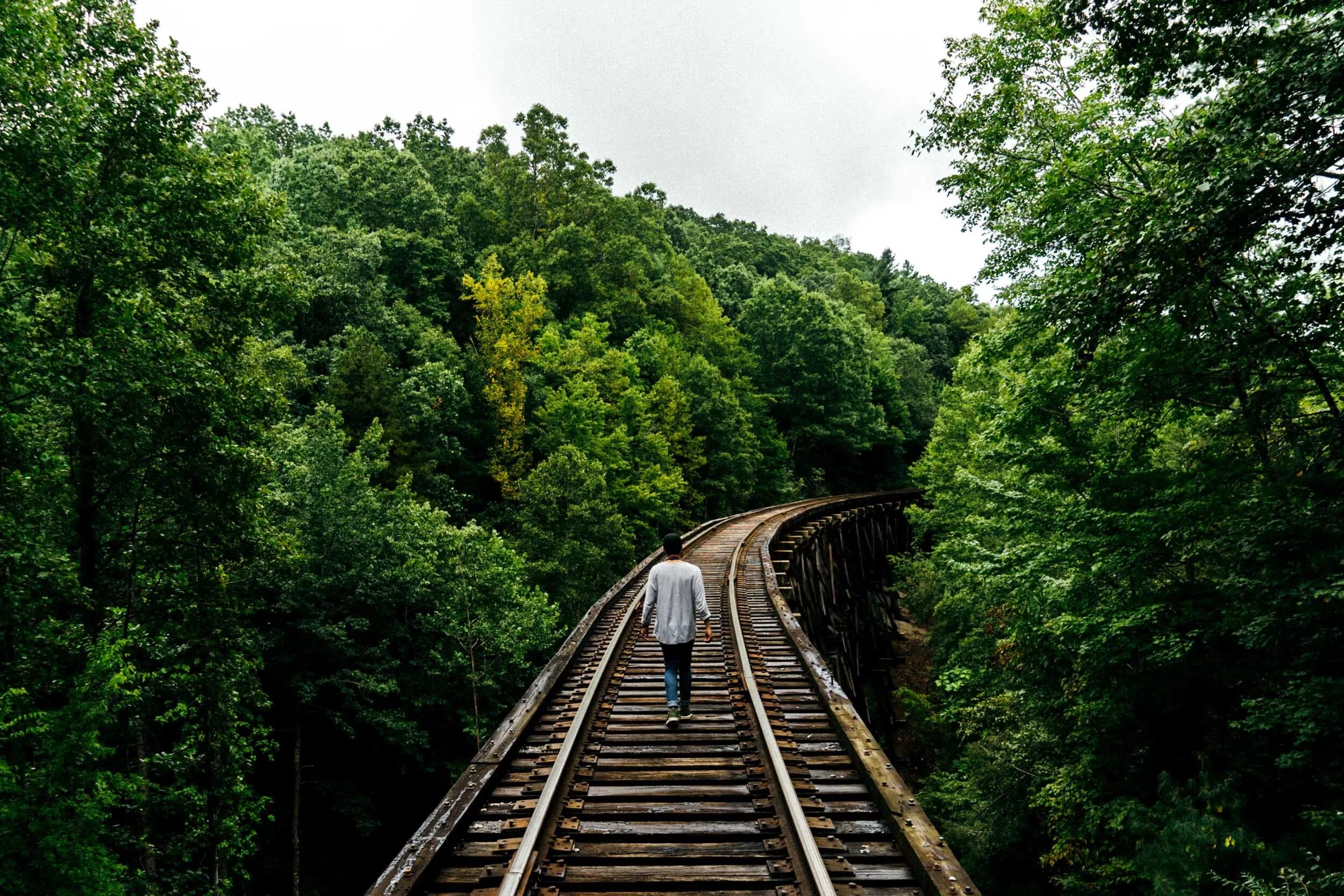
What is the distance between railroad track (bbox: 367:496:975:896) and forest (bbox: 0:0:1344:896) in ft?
7.15

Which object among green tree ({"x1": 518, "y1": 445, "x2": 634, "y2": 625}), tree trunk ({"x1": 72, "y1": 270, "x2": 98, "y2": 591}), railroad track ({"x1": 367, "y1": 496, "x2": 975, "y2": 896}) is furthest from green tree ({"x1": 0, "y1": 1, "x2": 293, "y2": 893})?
green tree ({"x1": 518, "y1": 445, "x2": 634, "y2": 625})

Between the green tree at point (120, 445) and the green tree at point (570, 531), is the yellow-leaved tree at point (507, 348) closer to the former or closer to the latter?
the green tree at point (570, 531)

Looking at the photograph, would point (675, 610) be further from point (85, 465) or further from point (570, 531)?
point (570, 531)

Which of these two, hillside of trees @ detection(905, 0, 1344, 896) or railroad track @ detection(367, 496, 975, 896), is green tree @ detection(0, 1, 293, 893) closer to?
railroad track @ detection(367, 496, 975, 896)

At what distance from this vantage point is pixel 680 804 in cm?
420

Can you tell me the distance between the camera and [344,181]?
32.7m

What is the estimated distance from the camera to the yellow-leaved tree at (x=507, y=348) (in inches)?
1012

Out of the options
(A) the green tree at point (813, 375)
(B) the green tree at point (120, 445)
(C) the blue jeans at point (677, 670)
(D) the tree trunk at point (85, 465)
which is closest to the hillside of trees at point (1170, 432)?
(C) the blue jeans at point (677, 670)

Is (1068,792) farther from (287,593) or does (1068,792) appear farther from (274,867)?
A: (274,867)

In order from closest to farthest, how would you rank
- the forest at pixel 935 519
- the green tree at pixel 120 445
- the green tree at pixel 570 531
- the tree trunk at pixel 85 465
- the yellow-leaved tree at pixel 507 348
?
the forest at pixel 935 519
the green tree at pixel 120 445
the tree trunk at pixel 85 465
the green tree at pixel 570 531
the yellow-leaved tree at pixel 507 348

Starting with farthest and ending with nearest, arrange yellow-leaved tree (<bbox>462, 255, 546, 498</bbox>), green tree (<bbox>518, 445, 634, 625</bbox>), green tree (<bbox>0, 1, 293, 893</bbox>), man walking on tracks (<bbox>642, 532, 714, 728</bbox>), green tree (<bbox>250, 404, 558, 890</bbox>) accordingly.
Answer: yellow-leaved tree (<bbox>462, 255, 546, 498</bbox>) → green tree (<bbox>518, 445, 634, 625</bbox>) → green tree (<bbox>250, 404, 558, 890</bbox>) → green tree (<bbox>0, 1, 293, 893</bbox>) → man walking on tracks (<bbox>642, 532, 714, 728</bbox>)

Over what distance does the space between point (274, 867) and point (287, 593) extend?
6875 mm

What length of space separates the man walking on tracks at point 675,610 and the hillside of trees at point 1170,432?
3.68 meters

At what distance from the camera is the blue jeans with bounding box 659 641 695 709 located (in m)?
5.48
